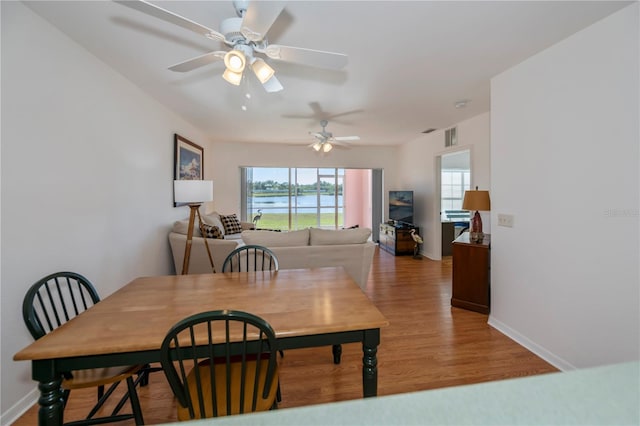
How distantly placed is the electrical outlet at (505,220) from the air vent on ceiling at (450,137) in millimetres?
2323

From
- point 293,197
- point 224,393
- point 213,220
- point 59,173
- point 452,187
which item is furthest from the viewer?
point 452,187

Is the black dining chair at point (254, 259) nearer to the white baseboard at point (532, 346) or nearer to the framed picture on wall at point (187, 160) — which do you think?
the framed picture on wall at point (187, 160)

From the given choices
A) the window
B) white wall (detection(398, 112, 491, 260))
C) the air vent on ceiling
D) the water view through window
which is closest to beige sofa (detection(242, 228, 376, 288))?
white wall (detection(398, 112, 491, 260))

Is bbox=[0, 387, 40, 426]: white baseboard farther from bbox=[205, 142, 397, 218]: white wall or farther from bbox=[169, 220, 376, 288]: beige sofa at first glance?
bbox=[205, 142, 397, 218]: white wall

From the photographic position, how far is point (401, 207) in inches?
239

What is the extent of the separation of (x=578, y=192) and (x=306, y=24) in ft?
7.45

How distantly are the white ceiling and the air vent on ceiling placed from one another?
84cm

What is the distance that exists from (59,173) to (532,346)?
3.98m

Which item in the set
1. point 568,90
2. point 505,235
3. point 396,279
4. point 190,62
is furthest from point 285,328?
point 396,279

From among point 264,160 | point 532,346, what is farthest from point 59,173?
point 264,160

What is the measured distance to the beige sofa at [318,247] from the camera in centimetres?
302

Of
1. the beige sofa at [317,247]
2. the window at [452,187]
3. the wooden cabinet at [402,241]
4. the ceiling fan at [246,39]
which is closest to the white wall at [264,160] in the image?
the wooden cabinet at [402,241]

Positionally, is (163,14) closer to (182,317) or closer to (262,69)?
(262,69)

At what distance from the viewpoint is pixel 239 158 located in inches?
248
